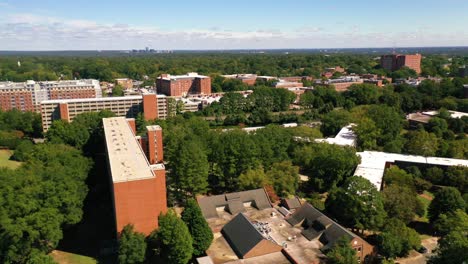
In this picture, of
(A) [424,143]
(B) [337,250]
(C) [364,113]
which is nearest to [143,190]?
(B) [337,250]

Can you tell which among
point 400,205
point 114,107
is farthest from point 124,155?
point 114,107

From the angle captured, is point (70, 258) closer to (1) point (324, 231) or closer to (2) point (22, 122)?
(1) point (324, 231)

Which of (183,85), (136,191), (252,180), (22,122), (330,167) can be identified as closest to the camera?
(136,191)

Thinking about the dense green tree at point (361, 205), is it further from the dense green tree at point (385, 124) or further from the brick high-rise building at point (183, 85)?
the brick high-rise building at point (183, 85)

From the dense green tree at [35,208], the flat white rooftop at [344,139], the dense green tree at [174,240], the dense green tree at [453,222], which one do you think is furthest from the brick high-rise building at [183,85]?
the dense green tree at [453,222]

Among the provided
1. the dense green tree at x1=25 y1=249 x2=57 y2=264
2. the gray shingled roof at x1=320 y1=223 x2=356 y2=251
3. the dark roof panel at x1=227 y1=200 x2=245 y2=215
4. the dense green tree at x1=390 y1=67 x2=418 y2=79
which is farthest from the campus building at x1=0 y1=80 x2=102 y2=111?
the dense green tree at x1=390 y1=67 x2=418 y2=79

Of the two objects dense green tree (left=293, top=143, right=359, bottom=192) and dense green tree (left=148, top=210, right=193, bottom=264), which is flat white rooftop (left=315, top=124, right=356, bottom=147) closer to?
dense green tree (left=293, top=143, right=359, bottom=192)
